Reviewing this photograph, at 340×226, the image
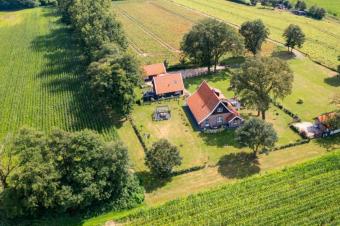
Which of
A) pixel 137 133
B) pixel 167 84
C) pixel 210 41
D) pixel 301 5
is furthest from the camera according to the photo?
pixel 301 5

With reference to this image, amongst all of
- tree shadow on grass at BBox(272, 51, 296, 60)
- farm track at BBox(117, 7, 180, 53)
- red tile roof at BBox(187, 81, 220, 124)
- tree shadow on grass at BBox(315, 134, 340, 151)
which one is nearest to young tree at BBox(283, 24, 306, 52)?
tree shadow on grass at BBox(272, 51, 296, 60)

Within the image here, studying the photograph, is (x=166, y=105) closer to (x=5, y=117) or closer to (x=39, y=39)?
(x=5, y=117)

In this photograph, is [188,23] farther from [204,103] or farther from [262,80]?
[262,80]

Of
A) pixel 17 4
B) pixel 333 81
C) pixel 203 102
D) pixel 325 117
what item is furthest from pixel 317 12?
pixel 17 4

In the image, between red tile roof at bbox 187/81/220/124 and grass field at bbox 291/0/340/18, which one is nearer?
red tile roof at bbox 187/81/220/124

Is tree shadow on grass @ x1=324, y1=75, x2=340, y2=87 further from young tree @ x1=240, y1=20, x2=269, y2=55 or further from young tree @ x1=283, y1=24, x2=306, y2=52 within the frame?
young tree @ x1=240, y1=20, x2=269, y2=55

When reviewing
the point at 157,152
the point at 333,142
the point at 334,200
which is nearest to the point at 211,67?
the point at 333,142
